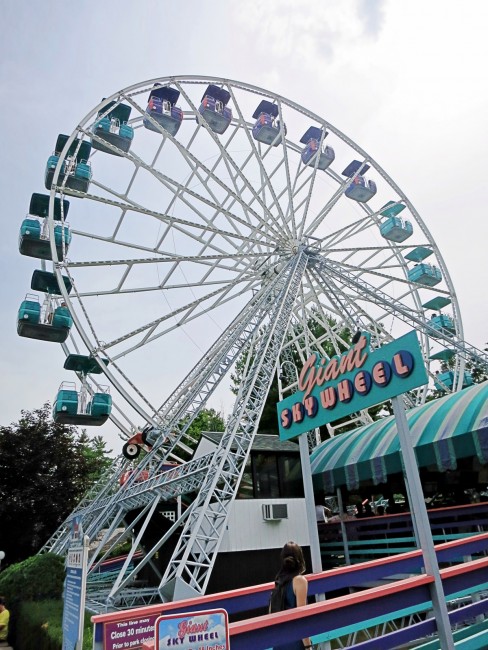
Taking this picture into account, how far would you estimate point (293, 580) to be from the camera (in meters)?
4.31

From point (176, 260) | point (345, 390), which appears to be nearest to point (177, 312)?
point (176, 260)

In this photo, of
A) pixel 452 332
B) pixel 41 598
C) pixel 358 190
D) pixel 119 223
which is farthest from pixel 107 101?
pixel 452 332

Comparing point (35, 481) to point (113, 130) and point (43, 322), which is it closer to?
point (43, 322)

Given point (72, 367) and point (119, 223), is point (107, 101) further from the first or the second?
point (72, 367)

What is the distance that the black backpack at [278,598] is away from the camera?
4.29 metres

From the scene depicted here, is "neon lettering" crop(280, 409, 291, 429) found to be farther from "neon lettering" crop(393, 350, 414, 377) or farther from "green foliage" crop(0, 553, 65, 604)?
"green foliage" crop(0, 553, 65, 604)

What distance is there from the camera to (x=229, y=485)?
1209 cm

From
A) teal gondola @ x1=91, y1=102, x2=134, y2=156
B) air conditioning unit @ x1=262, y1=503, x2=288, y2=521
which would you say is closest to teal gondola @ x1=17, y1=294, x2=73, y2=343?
teal gondola @ x1=91, y1=102, x2=134, y2=156

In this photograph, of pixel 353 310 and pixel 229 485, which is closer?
pixel 229 485

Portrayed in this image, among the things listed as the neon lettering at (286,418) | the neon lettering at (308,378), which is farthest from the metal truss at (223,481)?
the neon lettering at (308,378)

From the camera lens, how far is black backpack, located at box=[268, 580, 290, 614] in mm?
4285

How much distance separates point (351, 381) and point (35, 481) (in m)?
23.1

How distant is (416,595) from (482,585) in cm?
106

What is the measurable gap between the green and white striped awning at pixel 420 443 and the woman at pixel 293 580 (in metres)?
7.93
